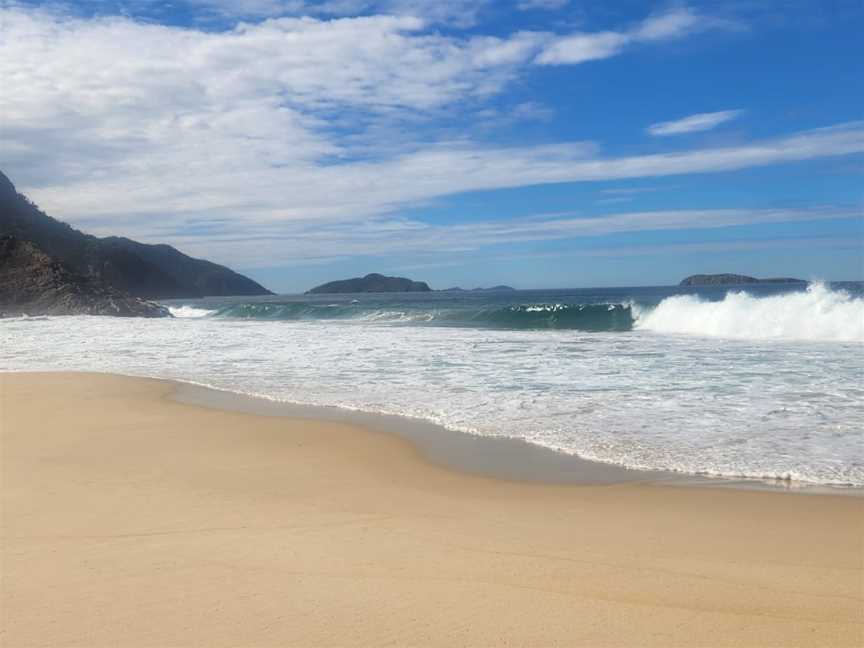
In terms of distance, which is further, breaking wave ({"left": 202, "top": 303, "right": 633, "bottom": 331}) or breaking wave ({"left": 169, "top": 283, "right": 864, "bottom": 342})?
breaking wave ({"left": 202, "top": 303, "right": 633, "bottom": 331})

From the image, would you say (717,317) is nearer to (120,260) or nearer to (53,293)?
(53,293)

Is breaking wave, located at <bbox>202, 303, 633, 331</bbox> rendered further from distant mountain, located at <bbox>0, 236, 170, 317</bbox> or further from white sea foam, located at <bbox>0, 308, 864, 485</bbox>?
white sea foam, located at <bbox>0, 308, 864, 485</bbox>

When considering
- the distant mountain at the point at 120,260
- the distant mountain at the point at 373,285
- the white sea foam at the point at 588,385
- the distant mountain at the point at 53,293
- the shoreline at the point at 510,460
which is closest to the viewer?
the shoreline at the point at 510,460

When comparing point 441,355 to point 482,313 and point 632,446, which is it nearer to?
point 632,446

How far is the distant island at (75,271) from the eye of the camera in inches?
1640

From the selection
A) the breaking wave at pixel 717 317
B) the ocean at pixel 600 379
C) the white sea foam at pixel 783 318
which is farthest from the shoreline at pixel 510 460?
the white sea foam at pixel 783 318

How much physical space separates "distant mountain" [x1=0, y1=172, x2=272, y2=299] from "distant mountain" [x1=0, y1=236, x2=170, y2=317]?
1765 millimetres

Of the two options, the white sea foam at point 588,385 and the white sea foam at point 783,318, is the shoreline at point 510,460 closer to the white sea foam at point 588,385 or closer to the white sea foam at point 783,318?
the white sea foam at point 588,385

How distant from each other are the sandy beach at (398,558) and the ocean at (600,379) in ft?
4.00

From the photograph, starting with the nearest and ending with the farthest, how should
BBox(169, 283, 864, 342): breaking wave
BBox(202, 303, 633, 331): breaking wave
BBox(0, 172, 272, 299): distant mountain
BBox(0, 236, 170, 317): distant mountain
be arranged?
BBox(169, 283, 864, 342): breaking wave, BBox(202, 303, 633, 331): breaking wave, BBox(0, 236, 170, 317): distant mountain, BBox(0, 172, 272, 299): distant mountain

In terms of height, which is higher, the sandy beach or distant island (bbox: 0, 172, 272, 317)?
distant island (bbox: 0, 172, 272, 317)

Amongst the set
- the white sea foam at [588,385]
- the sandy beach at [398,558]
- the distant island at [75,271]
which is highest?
the distant island at [75,271]

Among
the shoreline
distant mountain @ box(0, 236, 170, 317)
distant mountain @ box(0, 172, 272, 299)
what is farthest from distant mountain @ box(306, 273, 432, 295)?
the shoreline

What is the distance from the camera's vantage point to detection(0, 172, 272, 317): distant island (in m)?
41.7
